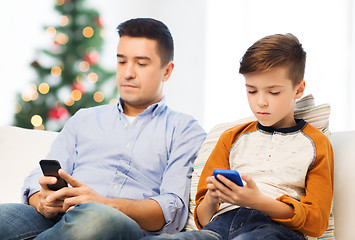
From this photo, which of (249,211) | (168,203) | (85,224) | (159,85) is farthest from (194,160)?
(85,224)

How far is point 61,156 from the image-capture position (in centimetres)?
175

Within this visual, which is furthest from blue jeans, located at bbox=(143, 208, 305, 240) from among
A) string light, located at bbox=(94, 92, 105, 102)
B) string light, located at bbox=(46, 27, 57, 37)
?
string light, located at bbox=(46, 27, 57, 37)

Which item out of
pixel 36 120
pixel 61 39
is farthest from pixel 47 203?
pixel 61 39

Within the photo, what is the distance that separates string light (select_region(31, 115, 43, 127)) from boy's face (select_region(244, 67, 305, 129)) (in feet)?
9.49

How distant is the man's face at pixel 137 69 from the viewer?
1791 millimetres

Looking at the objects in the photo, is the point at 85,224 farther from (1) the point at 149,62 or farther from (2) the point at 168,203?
(1) the point at 149,62

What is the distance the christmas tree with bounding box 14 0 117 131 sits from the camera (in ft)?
12.7

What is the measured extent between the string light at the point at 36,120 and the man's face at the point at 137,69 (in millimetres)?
2253

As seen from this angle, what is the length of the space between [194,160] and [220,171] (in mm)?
583

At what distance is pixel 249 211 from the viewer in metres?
1.25

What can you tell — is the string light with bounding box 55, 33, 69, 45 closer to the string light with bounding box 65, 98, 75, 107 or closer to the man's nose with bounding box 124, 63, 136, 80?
the string light with bounding box 65, 98, 75, 107

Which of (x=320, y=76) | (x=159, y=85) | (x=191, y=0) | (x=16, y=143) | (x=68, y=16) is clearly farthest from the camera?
(x=191, y=0)

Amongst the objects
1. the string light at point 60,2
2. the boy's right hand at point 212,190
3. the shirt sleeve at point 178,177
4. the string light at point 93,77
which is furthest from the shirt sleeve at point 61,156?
the string light at point 60,2

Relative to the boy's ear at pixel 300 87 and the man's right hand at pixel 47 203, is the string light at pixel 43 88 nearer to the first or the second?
the man's right hand at pixel 47 203
